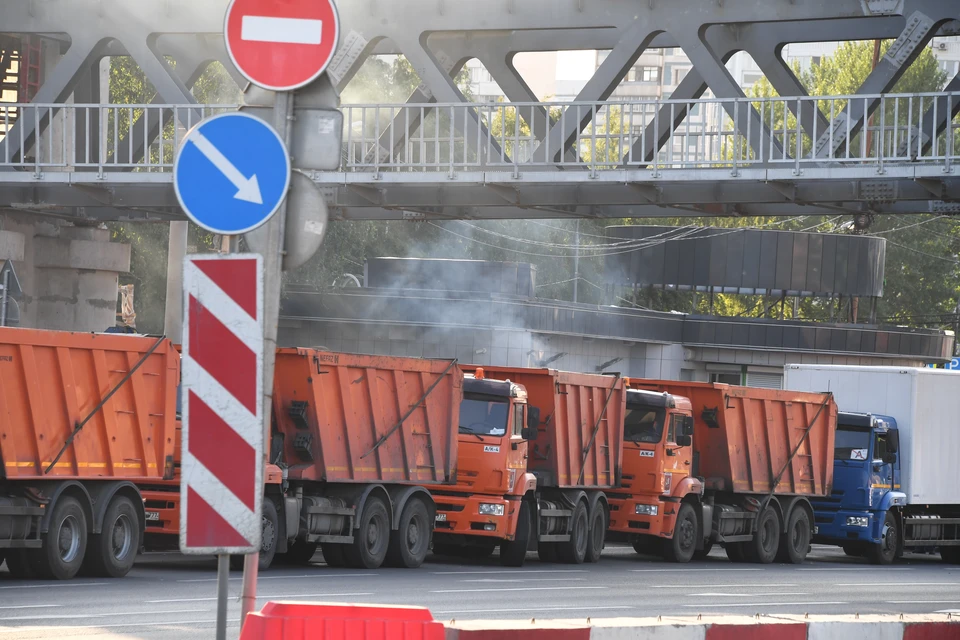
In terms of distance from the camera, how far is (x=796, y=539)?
1103 inches

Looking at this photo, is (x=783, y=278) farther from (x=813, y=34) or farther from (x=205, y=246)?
(x=813, y=34)

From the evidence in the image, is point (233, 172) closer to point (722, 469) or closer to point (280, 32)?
point (280, 32)

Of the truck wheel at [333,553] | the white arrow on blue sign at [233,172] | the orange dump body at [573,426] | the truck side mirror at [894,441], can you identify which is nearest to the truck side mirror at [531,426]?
the orange dump body at [573,426]

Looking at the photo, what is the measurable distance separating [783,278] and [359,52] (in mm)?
33463

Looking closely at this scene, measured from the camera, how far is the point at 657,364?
51312 millimetres

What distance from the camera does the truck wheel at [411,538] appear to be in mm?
20547

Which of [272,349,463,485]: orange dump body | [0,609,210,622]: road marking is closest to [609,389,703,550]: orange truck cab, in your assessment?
[272,349,463,485]: orange dump body

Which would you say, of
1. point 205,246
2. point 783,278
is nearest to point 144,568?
point 205,246

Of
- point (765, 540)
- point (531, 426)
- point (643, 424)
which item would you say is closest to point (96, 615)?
point (531, 426)

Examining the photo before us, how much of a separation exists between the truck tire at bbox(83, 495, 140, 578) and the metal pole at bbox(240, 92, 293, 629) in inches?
401

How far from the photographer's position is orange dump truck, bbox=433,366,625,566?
2139 centimetres

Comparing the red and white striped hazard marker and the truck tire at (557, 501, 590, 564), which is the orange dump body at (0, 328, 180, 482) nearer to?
the truck tire at (557, 501, 590, 564)

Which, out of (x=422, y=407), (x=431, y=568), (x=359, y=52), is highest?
(x=359, y=52)

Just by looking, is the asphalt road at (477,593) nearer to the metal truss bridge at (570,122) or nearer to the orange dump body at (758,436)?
the orange dump body at (758,436)
